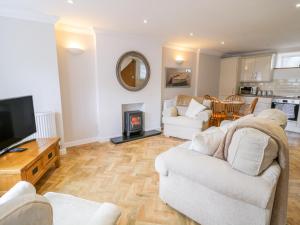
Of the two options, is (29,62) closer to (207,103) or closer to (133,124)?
(133,124)

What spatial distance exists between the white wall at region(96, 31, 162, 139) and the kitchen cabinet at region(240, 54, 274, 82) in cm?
321

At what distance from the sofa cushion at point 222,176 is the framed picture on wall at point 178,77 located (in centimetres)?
357

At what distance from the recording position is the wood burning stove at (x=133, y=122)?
404cm

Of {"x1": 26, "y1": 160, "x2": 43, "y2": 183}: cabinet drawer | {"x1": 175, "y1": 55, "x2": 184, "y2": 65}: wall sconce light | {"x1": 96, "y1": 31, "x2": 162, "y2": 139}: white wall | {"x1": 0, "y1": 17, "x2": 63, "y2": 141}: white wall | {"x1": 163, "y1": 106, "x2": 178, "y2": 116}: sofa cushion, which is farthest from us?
{"x1": 175, "y1": 55, "x2": 184, "y2": 65}: wall sconce light

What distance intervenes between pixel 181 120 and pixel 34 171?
2.94 meters

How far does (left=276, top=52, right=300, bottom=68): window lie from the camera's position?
4879mm

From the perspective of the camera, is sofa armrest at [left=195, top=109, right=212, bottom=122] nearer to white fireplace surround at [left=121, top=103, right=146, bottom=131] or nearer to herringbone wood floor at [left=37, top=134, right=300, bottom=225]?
herringbone wood floor at [left=37, top=134, right=300, bottom=225]

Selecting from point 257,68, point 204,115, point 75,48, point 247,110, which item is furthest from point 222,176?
point 257,68

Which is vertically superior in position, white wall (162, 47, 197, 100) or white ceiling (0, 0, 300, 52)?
white ceiling (0, 0, 300, 52)

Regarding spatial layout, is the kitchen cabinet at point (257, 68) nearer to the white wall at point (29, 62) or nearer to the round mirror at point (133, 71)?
the round mirror at point (133, 71)

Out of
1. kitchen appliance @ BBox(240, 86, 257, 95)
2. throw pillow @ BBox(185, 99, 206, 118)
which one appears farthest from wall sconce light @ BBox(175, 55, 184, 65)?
kitchen appliance @ BBox(240, 86, 257, 95)

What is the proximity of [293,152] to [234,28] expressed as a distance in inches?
104

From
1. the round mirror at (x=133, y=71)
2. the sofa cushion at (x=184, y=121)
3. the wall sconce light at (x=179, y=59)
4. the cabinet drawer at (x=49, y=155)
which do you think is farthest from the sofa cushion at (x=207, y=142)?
the wall sconce light at (x=179, y=59)

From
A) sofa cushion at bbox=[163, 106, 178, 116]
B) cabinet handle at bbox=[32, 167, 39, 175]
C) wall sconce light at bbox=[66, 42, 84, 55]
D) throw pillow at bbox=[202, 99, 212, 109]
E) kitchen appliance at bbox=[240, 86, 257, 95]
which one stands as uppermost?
wall sconce light at bbox=[66, 42, 84, 55]
